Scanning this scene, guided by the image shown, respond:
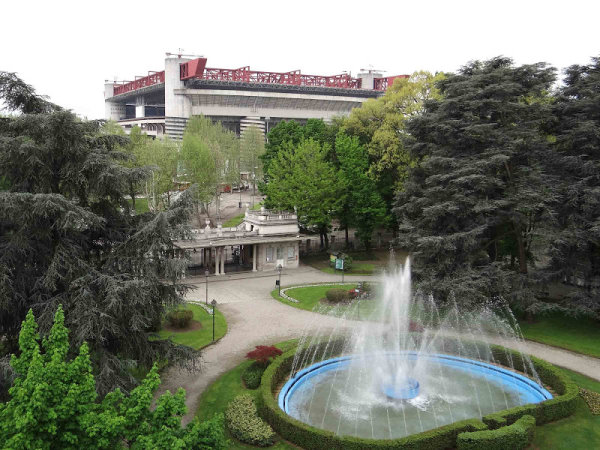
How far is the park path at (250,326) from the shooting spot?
22.6 metres

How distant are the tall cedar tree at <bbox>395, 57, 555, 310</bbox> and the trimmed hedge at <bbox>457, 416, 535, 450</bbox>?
12.4 metres

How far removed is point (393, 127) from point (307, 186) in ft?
32.4

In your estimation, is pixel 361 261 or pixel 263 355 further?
pixel 361 261

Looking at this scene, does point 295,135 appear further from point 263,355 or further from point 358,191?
point 263,355

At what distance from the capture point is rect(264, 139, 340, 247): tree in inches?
1802

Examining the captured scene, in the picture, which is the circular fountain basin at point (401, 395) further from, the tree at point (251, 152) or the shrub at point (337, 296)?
the tree at point (251, 152)

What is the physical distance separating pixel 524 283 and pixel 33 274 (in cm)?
2596

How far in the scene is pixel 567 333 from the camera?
2941cm

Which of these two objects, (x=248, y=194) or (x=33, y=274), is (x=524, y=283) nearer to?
(x=33, y=274)

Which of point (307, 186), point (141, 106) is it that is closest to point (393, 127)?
point (307, 186)

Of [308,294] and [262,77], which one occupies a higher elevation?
[262,77]

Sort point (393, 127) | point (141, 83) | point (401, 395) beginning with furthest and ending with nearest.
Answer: point (141, 83) < point (393, 127) < point (401, 395)

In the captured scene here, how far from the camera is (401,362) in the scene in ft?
72.2

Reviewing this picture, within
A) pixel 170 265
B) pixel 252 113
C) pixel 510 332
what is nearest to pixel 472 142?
pixel 510 332
